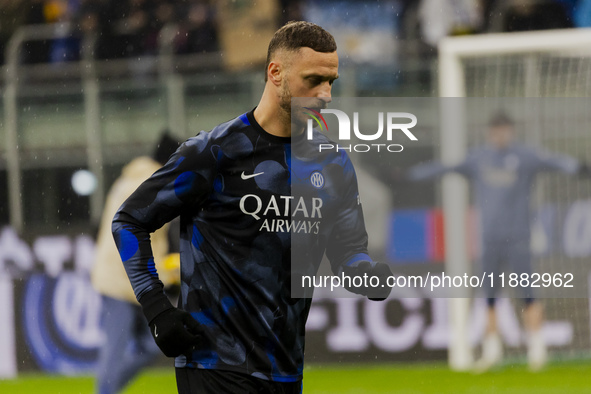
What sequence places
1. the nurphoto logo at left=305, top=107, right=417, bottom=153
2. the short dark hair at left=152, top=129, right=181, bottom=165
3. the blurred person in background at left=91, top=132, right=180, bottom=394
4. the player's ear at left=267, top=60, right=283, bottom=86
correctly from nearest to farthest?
1. the player's ear at left=267, top=60, right=283, bottom=86
2. the blurred person in background at left=91, top=132, right=180, bottom=394
3. the short dark hair at left=152, top=129, right=181, bottom=165
4. the nurphoto logo at left=305, top=107, right=417, bottom=153

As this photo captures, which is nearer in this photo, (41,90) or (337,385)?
(337,385)

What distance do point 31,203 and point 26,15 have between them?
100.0 inches

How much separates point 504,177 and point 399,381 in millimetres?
1908

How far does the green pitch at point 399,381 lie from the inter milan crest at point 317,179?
4.19m

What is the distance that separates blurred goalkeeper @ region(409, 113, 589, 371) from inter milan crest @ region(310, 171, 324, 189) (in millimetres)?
4750

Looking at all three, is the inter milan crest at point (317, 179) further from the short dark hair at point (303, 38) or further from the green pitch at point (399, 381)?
the green pitch at point (399, 381)

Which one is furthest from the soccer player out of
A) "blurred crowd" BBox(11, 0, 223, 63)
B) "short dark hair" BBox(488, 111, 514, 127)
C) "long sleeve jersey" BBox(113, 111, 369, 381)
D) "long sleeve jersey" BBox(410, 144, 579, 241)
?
"blurred crowd" BBox(11, 0, 223, 63)

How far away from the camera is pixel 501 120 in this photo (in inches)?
301

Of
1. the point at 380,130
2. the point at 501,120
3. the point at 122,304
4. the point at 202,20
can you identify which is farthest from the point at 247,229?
the point at 202,20

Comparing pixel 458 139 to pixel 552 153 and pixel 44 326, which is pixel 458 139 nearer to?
pixel 552 153

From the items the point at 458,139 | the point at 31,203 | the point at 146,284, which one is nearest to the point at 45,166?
the point at 31,203

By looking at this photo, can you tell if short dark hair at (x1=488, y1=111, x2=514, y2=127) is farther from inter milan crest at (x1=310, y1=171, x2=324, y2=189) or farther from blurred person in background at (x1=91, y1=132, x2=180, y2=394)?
inter milan crest at (x1=310, y1=171, x2=324, y2=189)

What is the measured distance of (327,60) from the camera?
8.92 ft

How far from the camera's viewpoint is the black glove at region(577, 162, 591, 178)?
7.66 meters
